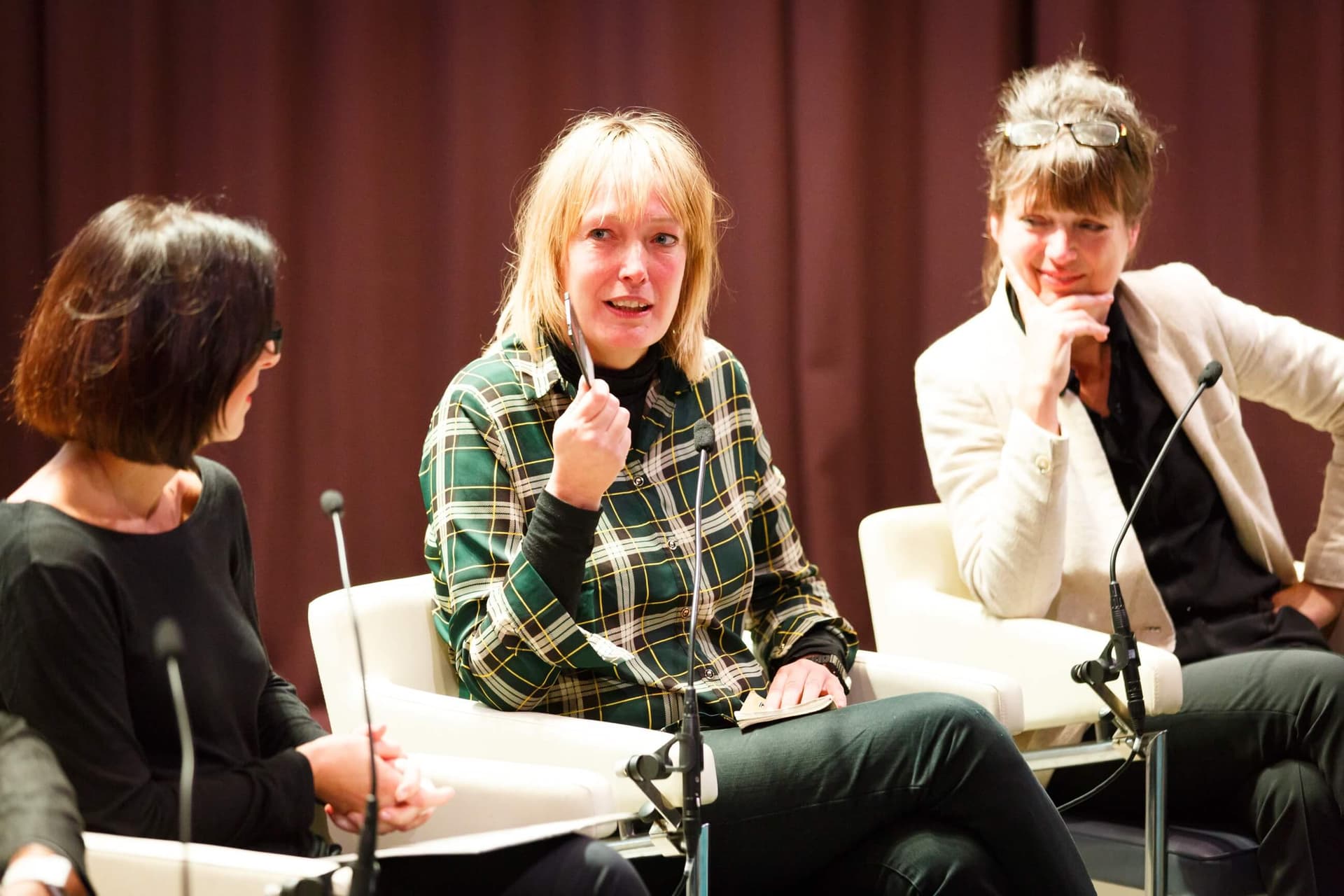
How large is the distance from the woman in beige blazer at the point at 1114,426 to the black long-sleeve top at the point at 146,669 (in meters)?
1.23

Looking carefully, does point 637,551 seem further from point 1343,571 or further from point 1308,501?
point 1308,501

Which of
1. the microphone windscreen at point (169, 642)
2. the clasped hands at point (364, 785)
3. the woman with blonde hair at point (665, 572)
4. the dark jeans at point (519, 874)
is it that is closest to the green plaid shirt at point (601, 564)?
the woman with blonde hair at point (665, 572)

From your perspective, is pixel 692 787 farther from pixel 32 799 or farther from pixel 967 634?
pixel 967 634

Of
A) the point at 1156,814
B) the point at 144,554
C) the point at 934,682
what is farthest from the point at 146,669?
the point at 1156,814

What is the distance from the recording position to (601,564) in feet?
6.22

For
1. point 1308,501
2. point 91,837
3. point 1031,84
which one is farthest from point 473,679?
point 1308,501

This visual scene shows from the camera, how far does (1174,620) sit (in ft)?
7.82

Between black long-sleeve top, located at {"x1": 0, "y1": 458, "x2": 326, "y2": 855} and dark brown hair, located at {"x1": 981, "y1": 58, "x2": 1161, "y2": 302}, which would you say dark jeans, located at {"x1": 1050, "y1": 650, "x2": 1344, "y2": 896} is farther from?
black long-sleeve top, located at {"x1": 0, "y1": 458, "x2": 326, "y2": 855}

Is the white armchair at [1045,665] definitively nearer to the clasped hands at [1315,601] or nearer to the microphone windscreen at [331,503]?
the clasped hands at [1315,601]

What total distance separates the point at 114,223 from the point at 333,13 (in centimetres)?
157

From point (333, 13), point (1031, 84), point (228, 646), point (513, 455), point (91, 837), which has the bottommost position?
point (91, 837)

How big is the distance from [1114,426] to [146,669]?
1681 mm

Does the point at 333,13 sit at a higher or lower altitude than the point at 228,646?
higher

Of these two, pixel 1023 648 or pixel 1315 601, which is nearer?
pixel 1023 648
